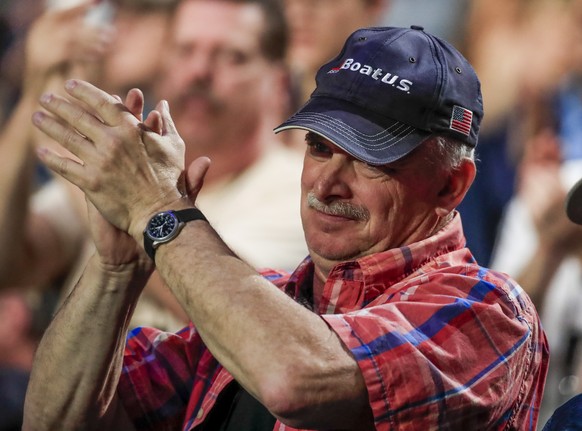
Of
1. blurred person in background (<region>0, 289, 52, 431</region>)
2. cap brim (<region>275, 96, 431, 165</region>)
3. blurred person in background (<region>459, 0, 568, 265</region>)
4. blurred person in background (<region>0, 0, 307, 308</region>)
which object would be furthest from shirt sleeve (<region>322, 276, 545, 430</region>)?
blurred person in background (<region>0, 289, 52, 431</region>)

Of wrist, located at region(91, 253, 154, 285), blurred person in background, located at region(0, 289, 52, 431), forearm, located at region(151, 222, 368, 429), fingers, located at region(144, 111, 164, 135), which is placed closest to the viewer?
forearm, located at region(151, 222, 368, 429)

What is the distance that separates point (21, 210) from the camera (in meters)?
4.58

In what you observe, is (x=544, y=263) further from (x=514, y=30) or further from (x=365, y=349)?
(x=365, y=349)

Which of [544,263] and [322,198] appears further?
[544,263]

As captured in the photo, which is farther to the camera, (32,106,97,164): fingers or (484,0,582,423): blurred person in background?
(484,0,582,423): blurred person in background

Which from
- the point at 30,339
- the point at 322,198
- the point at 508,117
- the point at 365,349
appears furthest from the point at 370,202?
the point at 30,339

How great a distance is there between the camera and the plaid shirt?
1.75 metres

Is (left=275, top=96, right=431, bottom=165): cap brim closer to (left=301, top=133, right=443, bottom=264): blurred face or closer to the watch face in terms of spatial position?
(left=301, top=133, right=443, bottom=264): blurred face

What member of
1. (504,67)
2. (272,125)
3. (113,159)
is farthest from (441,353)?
(504,67)

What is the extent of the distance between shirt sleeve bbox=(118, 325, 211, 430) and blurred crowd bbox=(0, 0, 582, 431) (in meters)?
1.84

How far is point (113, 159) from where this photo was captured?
6.14ft

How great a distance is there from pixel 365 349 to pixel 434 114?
527 millimetres

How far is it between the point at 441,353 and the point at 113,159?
2.22 feet

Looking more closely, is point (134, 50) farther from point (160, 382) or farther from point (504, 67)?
point (160, 382)
